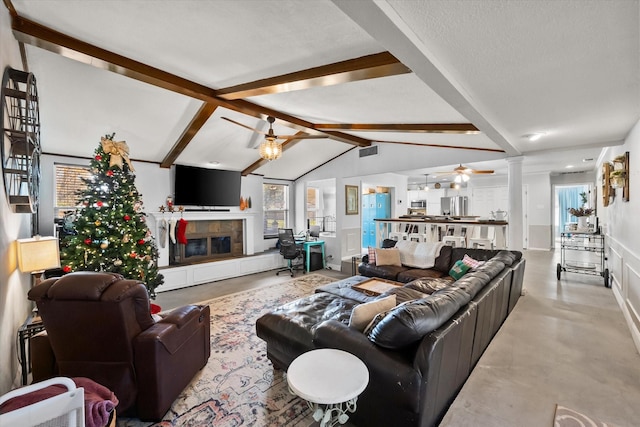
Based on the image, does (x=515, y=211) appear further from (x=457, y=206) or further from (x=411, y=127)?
(x=457, y=206)

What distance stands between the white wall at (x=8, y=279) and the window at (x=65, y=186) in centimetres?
227

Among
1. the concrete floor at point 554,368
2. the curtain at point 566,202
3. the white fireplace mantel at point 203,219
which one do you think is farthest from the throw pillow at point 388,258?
the curtain at point 566,202

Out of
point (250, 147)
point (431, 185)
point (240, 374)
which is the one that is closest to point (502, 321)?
point (240, 374)

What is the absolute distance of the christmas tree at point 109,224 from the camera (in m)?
3.16

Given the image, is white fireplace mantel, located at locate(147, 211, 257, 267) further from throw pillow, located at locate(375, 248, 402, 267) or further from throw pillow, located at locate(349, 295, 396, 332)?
throw pillow, located at locate(349, 295, 396, 332)

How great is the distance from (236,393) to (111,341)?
0.99m

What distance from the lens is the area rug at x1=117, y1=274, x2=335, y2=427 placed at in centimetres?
193

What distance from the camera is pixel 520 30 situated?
1419mm

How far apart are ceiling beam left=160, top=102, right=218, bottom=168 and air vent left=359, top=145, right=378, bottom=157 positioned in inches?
133

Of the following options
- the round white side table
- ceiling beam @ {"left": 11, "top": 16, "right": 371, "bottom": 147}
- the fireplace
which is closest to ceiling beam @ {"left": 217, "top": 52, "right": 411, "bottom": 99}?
ceiling beam @ {"left": 11, "top": 16, "right": 371, "bottom": 147}

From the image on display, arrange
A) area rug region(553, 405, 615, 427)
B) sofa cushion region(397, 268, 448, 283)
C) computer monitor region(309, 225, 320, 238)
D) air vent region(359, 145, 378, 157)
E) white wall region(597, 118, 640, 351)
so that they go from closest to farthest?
area rug region(553, 405, 615, 427) → white wall region(597, 118, 640, 351) → sofa cushion region(397, 268, 448, 283) → air vent region(359, 145, 378, 157) → computer monitor region(309, 225, 320, 238)

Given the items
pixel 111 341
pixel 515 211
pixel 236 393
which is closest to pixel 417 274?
pixel 515 211

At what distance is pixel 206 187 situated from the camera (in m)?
5.63

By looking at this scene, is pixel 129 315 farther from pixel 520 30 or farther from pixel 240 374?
pixel 520 30
